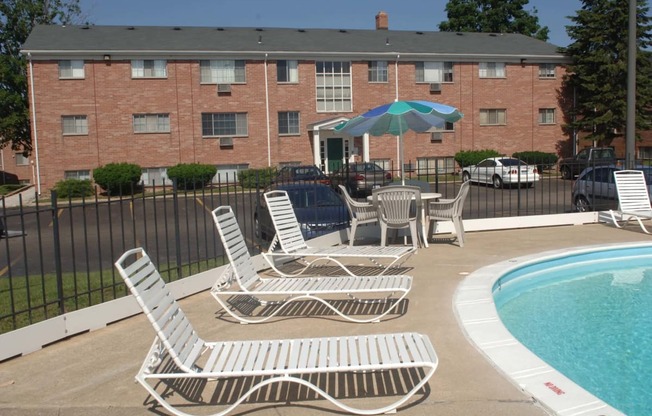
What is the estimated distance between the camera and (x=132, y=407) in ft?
13.0

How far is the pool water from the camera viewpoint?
503 centimetres

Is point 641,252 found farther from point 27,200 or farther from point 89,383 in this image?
point 27,200

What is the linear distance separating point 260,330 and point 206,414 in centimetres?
185

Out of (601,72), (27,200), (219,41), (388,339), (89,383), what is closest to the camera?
(388,339)

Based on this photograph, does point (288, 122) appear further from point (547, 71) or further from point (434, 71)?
point (547, 71)

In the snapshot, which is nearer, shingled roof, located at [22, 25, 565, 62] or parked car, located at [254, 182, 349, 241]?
parked car, located at [254, 182, 349, 241]

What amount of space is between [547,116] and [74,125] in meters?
28.4

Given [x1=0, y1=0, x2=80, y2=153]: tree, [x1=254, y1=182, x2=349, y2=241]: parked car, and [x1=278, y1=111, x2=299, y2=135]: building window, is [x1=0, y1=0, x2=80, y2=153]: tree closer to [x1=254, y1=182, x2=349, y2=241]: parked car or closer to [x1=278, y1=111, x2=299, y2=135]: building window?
[x1=278, y1=111, x2=299, y2=135]: building window

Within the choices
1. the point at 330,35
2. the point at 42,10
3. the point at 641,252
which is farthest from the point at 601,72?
the point at 42,10

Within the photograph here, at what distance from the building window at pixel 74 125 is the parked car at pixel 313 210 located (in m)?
22.7

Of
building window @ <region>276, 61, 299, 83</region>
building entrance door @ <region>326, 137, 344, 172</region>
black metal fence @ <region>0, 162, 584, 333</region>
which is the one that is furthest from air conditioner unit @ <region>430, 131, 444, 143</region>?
black metal fence @ <region>0, 162, 584, 333</region>

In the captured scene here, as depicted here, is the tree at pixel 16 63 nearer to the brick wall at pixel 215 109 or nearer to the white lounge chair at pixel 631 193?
the brick wall at pixel 215 109

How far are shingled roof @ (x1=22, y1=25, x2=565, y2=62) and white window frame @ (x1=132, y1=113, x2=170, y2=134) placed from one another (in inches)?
128

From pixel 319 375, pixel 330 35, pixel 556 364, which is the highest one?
pixel 330 35
